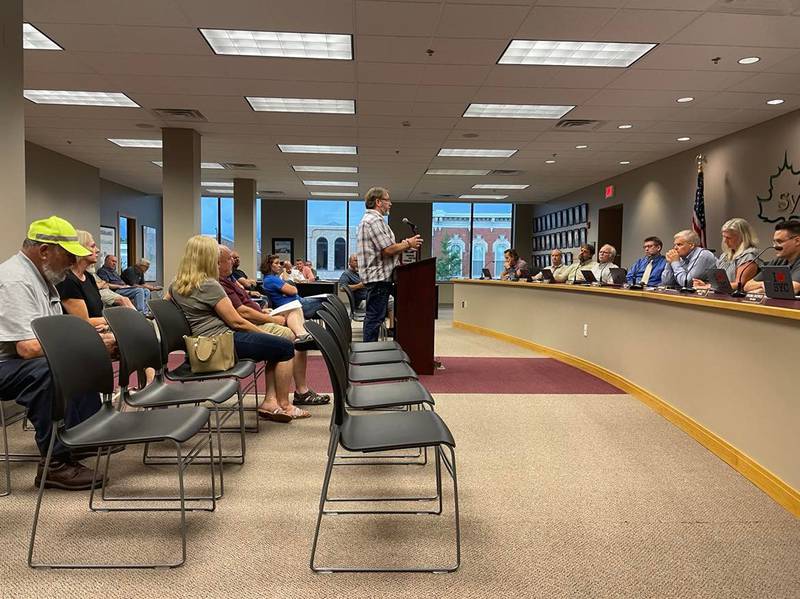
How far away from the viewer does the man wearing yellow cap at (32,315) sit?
2.51 meters

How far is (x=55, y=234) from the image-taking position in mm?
2545

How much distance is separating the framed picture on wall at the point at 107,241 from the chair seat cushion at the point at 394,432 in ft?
41.5

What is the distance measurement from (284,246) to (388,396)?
49.5 feet

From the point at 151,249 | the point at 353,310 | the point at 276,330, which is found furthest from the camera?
the point at 151,249

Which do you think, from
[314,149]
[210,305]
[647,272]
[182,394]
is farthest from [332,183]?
[182,394]

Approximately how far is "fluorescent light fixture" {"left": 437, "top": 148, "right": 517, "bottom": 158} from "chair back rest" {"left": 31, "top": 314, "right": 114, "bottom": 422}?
8.00 metres

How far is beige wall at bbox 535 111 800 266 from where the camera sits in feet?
24.2

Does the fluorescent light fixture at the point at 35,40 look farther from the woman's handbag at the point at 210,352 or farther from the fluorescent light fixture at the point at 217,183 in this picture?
the fluorescent light fixture at the point at 217,183

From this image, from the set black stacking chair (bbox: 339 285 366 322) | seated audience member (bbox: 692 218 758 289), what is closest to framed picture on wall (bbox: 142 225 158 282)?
Answer: black stacking chair (bbox: 339 285 366 322)

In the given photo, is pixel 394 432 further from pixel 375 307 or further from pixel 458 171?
pixel 458 171

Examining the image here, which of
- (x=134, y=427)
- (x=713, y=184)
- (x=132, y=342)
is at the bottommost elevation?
(x=134, y=427)

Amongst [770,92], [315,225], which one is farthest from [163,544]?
[315,225]

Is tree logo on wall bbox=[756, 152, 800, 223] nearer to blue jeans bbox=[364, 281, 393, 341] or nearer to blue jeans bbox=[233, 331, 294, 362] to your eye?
blue jeans bbox=[364, 281, 393, 341]

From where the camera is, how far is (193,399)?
8.69ft
